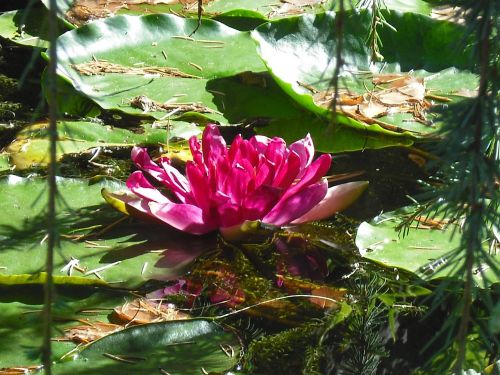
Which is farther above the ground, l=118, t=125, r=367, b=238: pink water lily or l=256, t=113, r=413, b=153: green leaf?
l=118, t=125, r=367, b=238: pink water lily

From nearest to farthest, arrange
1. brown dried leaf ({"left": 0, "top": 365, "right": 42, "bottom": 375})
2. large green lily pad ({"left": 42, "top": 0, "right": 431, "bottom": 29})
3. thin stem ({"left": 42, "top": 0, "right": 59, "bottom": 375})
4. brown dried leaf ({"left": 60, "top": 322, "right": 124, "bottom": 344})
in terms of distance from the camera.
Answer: thin stem ({"left": 42, "top": 0, "right": 59, "bottom": 375})
brown dried leaf ({"left": 0, "top": 365, "right": 42, "bottom": 375})
brown dried leaf ({"left": 60, "top": 322, "right": 124, "bottom": 344})
large green lily pad ({"left": 42, "top": 0, "right": 431, "bottom": 29})

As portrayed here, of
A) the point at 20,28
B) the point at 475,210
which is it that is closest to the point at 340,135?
the point at 20,28

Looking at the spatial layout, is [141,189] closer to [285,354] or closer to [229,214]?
[229,214]

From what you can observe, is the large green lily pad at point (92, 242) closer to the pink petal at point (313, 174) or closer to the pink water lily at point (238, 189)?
the pink water lily at point (238, 189)

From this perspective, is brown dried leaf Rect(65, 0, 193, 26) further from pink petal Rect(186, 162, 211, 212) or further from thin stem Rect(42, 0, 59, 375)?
thin stem Rect(42, 0, 59, 375)

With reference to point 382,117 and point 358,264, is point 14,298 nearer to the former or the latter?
point 358,264

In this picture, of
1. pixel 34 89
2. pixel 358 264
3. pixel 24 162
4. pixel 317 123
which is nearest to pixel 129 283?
pixel 358 264

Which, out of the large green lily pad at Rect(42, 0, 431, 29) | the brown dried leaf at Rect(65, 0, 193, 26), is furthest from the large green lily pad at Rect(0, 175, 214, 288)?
the brown dried leaf at Rect(65, 0, 193, 26)

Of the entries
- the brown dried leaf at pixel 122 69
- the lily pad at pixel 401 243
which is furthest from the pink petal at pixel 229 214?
the brown dried leaf at pixel 122 69
